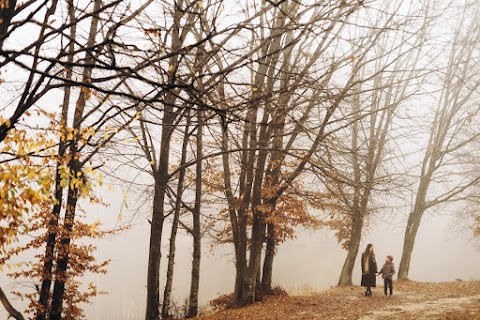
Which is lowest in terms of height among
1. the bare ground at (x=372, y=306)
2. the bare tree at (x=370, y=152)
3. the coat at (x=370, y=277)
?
the bare ground at (x=372, y=306)

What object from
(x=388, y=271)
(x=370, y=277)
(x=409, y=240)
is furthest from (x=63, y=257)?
(x=409, y=240)

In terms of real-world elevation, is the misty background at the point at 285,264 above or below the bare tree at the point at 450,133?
below

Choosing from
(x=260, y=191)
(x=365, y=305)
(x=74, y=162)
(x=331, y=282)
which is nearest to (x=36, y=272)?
(x=74, y=162)

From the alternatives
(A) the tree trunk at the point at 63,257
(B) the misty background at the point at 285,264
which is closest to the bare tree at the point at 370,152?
(A) the tree trunk at the point at 63,257

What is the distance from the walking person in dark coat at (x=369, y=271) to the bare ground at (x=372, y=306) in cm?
40

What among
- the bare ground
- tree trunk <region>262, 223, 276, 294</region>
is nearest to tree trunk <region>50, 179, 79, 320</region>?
the bare ground

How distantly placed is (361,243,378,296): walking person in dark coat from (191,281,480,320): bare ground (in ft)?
1.30

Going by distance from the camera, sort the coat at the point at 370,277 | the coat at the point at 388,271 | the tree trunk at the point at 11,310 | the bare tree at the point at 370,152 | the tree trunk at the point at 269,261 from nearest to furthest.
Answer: the tree trunk at the point at 11,310, the bare tree at the point at 370,152, the coat at the point at 388,271, the coat at the point at 370,277, the tree trunk at the point at 269,261

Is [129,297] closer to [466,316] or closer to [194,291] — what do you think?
[194,291]

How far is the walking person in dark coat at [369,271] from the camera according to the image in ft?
39.5

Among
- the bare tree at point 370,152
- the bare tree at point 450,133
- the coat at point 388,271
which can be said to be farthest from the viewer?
the bare tree at point 450,133

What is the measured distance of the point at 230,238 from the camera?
13.7 meters

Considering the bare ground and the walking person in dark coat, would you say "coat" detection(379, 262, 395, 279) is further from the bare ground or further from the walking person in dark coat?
the bare ground

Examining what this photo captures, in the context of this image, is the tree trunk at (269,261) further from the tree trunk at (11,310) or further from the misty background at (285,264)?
the misty background at (285,264)
